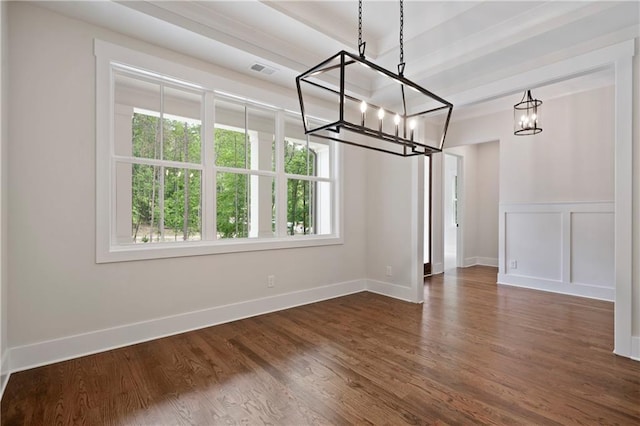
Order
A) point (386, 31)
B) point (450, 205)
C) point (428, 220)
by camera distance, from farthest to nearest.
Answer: point (450, 205), point (428, 220), point (386, 31)

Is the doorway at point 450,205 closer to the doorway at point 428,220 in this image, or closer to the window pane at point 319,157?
the doorway at point 428,220

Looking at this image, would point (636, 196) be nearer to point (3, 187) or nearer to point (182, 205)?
point (182, 205)

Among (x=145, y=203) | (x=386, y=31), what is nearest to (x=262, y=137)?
(x=145, y=203)

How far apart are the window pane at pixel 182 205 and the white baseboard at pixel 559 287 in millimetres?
4865

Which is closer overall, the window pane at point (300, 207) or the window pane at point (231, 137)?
the window pane at point (231, 137)

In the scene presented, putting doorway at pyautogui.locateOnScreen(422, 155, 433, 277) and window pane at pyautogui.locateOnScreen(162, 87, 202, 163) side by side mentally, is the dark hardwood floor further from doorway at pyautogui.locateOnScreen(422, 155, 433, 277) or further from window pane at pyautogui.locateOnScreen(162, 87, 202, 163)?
doorway at pyautogui.locateOnScreen(422, 155, 433, 277)

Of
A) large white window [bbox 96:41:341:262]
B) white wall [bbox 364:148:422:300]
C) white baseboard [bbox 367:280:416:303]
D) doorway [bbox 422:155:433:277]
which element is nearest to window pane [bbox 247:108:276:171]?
large white window [bbox 96:41:341:262]

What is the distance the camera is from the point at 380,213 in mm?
4539

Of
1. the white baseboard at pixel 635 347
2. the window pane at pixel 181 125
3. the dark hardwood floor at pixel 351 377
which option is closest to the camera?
the dark hardwood floor at pixel 351 377

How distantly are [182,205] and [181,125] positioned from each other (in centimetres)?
82

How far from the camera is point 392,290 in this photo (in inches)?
170

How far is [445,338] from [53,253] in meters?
3.36

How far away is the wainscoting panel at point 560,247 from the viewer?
13.9 ft

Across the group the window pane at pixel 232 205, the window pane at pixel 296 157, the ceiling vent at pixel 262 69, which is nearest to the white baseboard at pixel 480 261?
the window pane at pixel 296 157
